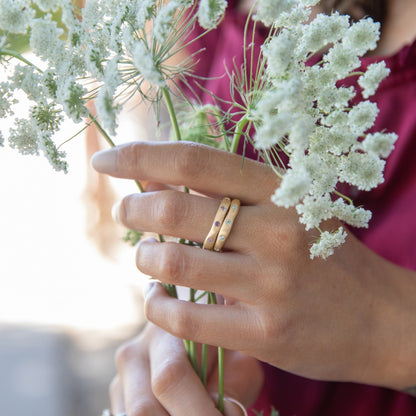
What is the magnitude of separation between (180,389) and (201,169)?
0.80 ft

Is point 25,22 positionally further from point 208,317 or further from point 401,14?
point 401,14

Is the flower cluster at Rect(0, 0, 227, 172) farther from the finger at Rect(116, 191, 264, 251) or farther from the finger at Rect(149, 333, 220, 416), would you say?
the finger at Rect(149, 333, 220, 416)

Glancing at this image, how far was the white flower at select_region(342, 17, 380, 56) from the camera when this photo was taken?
32 cm

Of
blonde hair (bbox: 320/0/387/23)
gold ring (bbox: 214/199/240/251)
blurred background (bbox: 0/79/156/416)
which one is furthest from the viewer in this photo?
blurred background (bbox: 0/79/156/416)

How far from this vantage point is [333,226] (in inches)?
17.5

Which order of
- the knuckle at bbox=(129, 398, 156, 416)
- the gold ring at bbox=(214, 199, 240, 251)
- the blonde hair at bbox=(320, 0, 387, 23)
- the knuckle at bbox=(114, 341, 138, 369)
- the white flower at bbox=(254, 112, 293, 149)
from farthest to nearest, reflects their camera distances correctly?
1. the blonde hair at bbox=(320, 0, 387, 23)
2. the knuckle at bbox=(114, 341, 138, 369)
3. the knuckle at bbox=(129, 398, 156, 416)
4. the gold ring at bbox=(214, 199, 240, 251)
5. the white flower at bbox=(254, 112, 293, 149)

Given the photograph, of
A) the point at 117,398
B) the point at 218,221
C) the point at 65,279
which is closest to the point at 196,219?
the point at 218,221

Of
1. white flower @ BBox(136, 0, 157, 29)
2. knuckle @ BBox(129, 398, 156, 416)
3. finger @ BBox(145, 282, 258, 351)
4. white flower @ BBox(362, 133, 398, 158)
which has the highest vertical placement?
white flower @ BBox(136, 0, 157, 29)

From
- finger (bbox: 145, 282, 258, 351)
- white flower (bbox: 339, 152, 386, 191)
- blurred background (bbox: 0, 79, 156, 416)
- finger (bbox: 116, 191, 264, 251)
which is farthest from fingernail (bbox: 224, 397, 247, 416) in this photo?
blurred background (bbox: 0, 79, 156, 416)

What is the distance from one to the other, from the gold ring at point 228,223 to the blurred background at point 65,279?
171 centimetres

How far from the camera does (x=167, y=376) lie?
498 millimetres

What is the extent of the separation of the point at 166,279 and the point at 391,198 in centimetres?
44

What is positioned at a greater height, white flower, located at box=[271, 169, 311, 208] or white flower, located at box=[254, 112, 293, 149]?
white flower, located at box=[254, 112, 293, 149]

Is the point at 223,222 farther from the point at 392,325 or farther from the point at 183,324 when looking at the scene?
the point at 392,325
